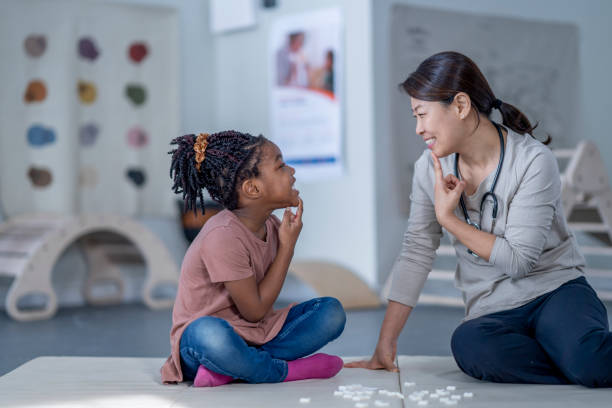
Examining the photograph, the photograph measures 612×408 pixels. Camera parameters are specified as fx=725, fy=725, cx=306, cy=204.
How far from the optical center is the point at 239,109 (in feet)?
13.8

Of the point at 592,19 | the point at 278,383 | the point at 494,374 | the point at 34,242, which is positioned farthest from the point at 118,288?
the point at 592,19

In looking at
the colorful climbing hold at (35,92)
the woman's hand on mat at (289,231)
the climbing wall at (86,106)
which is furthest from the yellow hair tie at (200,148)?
the colorful climbing hold at (35,92)

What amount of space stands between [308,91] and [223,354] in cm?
247

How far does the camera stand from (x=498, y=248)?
1.61 m

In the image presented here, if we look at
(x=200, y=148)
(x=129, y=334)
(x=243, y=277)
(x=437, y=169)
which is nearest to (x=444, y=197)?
(x=437, y=169)

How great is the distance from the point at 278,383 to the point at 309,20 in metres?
2.57

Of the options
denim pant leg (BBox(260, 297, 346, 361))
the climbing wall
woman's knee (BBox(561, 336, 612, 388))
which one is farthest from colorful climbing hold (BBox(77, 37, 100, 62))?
woman's knee (BBox(561, 336, 612, 388))

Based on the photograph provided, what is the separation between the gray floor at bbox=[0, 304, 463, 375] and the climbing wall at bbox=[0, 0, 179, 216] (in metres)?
0.69

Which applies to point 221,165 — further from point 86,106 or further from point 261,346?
point 86,106

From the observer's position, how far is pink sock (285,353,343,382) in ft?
5.72

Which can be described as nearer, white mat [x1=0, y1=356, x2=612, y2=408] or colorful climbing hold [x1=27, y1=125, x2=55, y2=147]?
white mat [x1=0, y1=356, x2=612, y2=408]

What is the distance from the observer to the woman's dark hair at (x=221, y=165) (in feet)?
5.71

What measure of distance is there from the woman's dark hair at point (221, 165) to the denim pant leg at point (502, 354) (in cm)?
63

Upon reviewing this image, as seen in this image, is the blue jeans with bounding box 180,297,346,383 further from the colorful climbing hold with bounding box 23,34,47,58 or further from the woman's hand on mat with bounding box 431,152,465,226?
the colorful climbing hold with bounding box 23,34,47,58
